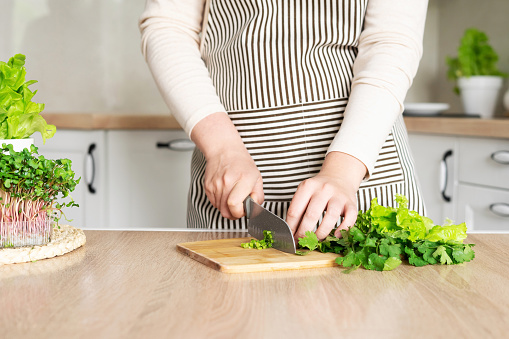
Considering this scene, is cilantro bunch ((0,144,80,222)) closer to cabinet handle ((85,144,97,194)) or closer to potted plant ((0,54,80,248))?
potted plant ((0,54,80,248))

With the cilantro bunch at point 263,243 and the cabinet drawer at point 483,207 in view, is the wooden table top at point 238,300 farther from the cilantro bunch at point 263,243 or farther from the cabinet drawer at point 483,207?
the cabinet drawer at point 483,207

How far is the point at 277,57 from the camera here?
1.13 m

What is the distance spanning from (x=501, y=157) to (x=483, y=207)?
0.20m

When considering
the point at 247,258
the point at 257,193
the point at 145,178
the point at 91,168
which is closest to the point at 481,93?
the point at 145,178

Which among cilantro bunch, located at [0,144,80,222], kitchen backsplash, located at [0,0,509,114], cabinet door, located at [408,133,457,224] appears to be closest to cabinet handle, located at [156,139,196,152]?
kitchen backsplash, located at [0,0,509,114]

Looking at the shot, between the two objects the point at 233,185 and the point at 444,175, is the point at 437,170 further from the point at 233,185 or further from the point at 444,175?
the point at 233,185

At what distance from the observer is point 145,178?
91.6 inches

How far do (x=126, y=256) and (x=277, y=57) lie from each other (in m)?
0.50

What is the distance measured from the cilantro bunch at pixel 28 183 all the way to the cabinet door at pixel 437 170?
1657 mm

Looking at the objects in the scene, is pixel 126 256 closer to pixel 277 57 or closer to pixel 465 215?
pixel 277 57

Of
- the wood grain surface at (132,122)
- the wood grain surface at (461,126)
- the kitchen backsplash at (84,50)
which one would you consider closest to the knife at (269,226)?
the wood grain surface at (461,126)

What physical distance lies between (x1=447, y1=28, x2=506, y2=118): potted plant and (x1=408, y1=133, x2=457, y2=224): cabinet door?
1.22ft

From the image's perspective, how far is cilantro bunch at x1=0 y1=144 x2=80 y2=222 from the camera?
734mm

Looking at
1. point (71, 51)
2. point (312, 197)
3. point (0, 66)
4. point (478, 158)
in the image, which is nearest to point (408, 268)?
point (312, 197)
